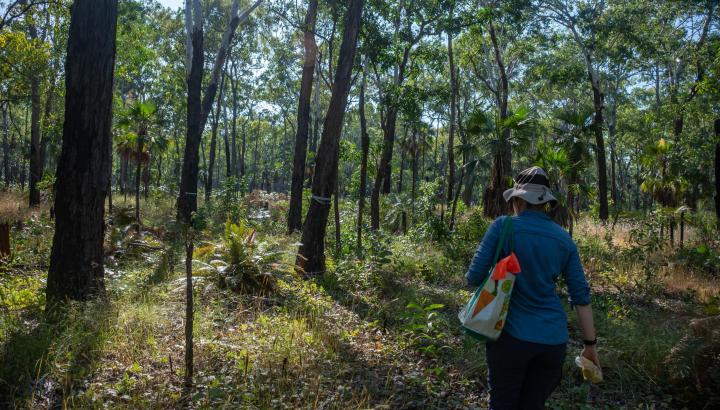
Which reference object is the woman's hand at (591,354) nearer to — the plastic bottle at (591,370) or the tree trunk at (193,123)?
the plastic bottle at (591,370)

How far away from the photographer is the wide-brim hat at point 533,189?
9.12 feet

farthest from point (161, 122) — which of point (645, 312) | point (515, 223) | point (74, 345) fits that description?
point (515, 223)

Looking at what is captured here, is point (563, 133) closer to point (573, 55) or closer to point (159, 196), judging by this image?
point (573, 55)

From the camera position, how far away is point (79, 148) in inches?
226

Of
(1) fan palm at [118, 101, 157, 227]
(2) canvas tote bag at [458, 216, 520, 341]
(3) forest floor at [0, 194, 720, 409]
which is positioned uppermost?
(1) fan palm at [118, 101, 157, 227]

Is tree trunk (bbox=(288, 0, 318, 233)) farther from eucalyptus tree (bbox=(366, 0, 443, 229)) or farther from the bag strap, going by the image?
the bag strap

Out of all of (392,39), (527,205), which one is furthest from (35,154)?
(527,205)

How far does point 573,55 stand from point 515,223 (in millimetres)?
26421

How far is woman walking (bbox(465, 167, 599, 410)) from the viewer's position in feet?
8.46

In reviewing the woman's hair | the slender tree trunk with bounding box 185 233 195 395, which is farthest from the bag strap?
the slender tree trunk with bounding box 185 233 195 395

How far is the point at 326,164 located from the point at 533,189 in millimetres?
6293

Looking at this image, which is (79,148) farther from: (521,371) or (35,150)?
(35,150)

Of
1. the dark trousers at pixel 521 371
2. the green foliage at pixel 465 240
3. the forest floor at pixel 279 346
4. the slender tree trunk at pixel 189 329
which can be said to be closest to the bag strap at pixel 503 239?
the dark trousers at pixel 521 371

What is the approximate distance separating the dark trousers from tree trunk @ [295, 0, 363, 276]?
6.33 m
